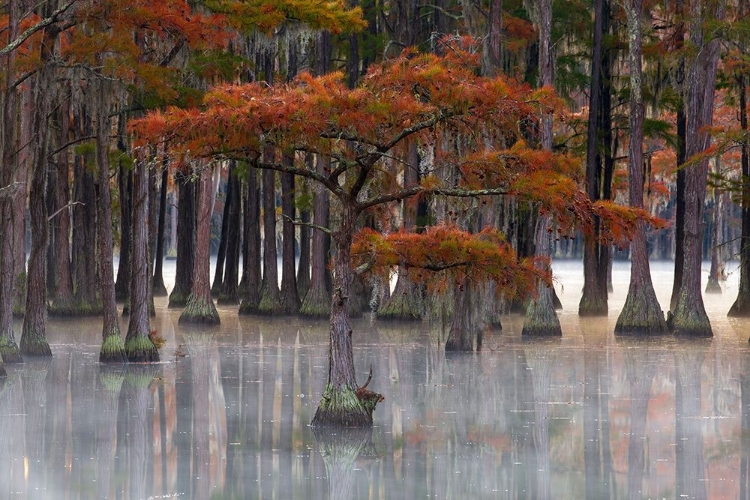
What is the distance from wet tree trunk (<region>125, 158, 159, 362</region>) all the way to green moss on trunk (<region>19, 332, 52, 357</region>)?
61.4 inches

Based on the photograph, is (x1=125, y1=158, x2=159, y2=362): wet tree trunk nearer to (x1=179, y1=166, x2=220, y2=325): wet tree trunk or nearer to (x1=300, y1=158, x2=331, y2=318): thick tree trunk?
(x1=179, y1=166, x2=220, y2=325): wet tree trunk

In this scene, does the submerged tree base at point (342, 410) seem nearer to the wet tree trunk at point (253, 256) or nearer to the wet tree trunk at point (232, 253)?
the wet tree trunk at point (253, 256)

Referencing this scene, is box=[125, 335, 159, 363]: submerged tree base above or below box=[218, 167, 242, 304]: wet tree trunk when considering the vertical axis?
below

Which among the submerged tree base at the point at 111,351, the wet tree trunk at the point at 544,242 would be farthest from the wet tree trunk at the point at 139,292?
the wet tree trunk at the point at 544,242

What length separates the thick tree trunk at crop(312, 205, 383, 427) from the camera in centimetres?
1519

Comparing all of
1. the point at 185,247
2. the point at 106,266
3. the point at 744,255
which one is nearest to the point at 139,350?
the point at 106,266

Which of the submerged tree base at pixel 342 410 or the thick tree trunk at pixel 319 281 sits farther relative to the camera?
the thick tree trunk at pixel 319 281

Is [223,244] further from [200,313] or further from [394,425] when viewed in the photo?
[394,425]

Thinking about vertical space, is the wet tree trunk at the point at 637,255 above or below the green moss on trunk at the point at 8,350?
above

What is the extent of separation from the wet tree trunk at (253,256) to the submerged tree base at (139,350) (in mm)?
12291

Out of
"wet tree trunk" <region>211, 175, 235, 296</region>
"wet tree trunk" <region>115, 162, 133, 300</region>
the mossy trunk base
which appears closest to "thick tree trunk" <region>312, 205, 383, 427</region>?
the mossy trunk base

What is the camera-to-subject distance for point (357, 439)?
573 inches

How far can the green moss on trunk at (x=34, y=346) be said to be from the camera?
22.7 meters

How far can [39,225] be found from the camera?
22922mm
